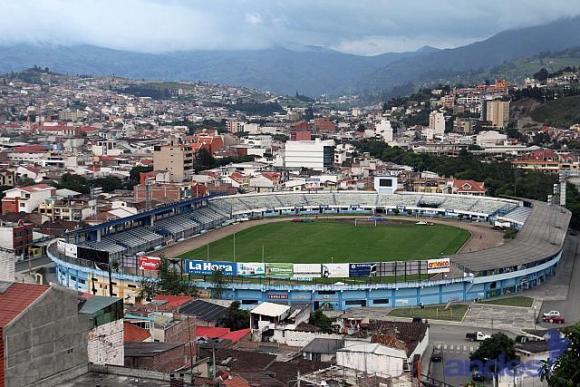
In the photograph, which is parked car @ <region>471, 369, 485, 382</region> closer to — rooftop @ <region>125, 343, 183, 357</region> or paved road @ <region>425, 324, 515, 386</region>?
paved road @ <region>425, 324, 515, 386</region>

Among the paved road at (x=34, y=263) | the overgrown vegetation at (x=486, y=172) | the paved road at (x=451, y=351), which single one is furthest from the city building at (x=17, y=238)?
the overgrown vegetation at (x=486, y=172)

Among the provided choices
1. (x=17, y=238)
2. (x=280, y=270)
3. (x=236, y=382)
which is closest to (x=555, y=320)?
(x=280, y=270)

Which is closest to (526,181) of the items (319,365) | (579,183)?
(579,183)

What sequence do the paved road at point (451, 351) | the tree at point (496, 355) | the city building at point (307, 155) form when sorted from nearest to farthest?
1. the tree at point (496, 355)
2. the paved road at point (451, 351)
3. the city building at point (307, 155)

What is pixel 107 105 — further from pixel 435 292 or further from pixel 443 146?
pixel 435 292

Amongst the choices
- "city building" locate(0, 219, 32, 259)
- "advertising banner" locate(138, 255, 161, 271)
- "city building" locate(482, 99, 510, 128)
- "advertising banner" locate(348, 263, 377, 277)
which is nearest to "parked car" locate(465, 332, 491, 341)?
"advertising banner" locate(348, 263, 377, 277)

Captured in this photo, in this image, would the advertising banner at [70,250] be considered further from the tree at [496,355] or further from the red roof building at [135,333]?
the tree at [496,355]

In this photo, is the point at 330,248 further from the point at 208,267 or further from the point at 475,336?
the point at 475,336

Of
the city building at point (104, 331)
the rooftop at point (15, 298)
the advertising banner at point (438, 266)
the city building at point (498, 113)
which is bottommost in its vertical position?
the advertising banner at point (438, 266)
